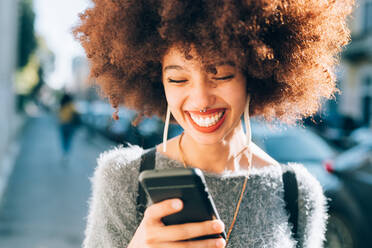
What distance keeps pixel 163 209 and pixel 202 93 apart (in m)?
0.44

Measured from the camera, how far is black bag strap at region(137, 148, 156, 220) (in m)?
1.54

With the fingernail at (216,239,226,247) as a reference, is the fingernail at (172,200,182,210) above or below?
above

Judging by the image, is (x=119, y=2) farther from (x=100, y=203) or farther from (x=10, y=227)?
(x=10, y=227)

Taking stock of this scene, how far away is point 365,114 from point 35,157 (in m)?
13.6

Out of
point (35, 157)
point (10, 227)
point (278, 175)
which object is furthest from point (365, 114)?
point (278, 175)

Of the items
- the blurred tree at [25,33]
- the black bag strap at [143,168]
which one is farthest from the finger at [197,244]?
the blurred tree at [25,33]

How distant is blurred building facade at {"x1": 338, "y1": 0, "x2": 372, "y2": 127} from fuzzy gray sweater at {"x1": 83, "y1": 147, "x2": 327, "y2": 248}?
56.6ft

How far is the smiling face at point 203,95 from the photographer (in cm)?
147

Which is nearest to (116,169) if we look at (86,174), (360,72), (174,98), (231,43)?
(174,98)

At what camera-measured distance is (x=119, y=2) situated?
1510mm

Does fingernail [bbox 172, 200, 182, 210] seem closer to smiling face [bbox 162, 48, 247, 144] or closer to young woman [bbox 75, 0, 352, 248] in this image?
young woman [bbox 75, 0, 352, 248]

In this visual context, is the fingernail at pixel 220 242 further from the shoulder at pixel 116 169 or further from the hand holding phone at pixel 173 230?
the shoulder at pixel 116 169

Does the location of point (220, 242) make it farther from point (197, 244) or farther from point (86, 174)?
point (86, 174)

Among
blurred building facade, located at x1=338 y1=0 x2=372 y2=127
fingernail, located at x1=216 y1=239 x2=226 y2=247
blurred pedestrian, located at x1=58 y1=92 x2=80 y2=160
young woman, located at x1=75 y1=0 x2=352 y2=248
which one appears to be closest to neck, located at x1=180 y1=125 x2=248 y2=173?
young woman, located at x1=75 y1=0 x2=352 y2=248
